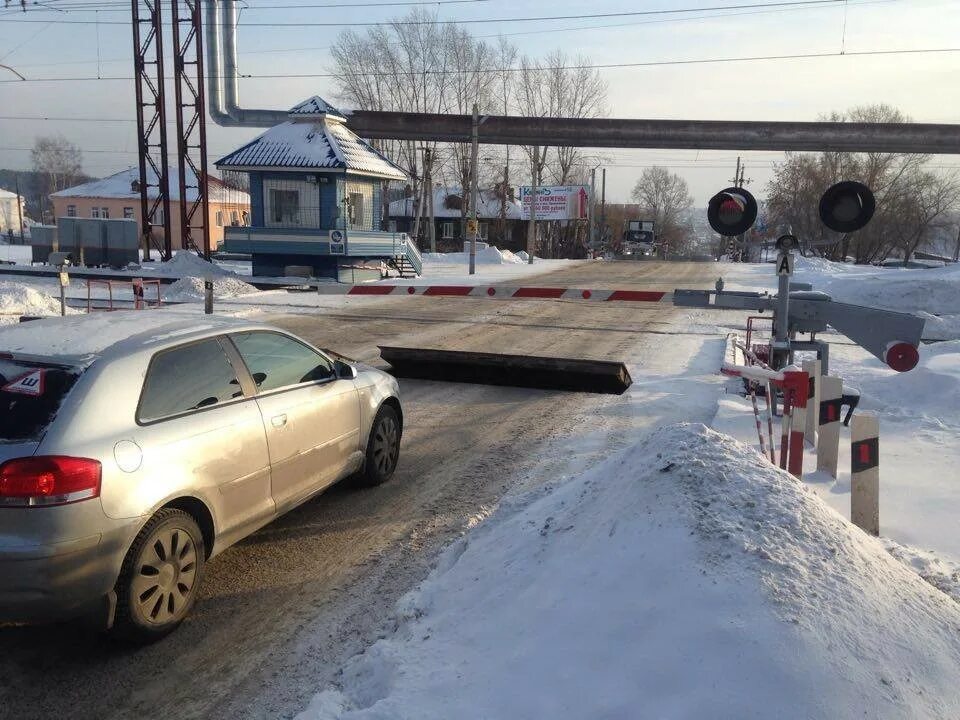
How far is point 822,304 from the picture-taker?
8766 millimetres

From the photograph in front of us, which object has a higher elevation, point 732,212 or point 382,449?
point 732,212

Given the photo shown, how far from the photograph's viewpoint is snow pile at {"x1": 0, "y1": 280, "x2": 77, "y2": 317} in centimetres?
1573

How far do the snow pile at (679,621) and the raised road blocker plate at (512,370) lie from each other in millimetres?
5830

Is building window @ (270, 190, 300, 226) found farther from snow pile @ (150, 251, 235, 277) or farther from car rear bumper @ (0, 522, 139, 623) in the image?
car rear bumper @ (0, 522, 139, 623)

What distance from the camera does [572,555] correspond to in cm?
366

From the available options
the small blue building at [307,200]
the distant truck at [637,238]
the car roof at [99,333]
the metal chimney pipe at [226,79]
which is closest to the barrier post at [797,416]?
the car roof at [99,333]

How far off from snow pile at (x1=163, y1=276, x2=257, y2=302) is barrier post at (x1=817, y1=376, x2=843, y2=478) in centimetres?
1823

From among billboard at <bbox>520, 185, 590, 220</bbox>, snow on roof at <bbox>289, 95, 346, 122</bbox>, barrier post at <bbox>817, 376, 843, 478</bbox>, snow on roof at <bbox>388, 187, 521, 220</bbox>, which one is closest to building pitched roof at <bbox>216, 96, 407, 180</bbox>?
snow on roof at <bbox>289, 95, 346, 122</bbox>

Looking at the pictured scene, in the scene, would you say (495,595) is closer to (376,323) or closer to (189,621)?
(189,621)

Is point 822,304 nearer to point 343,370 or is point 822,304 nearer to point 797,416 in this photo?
point 797,416

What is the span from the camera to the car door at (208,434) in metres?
3.95

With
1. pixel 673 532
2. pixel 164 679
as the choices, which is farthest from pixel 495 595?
pixel 164 679

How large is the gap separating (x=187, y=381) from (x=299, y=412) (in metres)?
0.87

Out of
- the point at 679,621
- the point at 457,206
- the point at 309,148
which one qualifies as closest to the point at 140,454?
the point at 679,621
